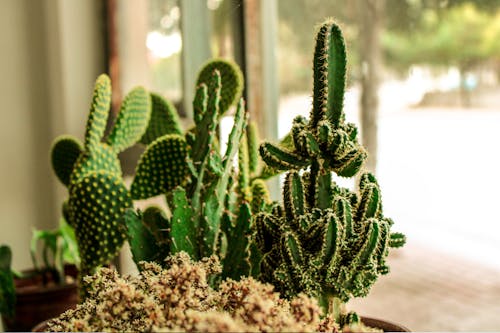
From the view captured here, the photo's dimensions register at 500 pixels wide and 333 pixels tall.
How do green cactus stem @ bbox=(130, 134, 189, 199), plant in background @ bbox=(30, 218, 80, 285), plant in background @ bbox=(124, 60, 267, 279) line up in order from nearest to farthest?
plant in background @ bbox=(124, 60, 267, 279), green cactus stem @ bbox=(130, 134, 189, 199), plant in background @ bbox=(30, 218, 80, 285)

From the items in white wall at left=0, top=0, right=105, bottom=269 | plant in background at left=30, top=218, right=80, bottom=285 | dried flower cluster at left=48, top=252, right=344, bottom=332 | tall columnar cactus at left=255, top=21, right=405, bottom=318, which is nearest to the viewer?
dried flower cluster at left=48, top=252, right=344, bottom=332

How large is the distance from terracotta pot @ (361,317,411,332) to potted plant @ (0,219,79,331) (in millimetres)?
806

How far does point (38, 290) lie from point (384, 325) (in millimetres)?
954

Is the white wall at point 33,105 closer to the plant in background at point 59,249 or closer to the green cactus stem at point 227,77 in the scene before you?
the plant in background at point 59,249

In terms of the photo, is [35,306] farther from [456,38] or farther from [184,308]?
[456,38]

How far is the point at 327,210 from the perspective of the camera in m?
0.77

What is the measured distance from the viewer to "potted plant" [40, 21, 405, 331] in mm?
620

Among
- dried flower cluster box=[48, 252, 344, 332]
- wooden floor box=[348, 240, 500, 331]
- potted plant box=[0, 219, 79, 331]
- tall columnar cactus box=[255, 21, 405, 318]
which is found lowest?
wooden floor box=[348, 240, 500, 331]

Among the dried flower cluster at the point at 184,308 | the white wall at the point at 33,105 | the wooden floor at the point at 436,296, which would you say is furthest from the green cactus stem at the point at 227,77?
the white wall at the point at 33,105

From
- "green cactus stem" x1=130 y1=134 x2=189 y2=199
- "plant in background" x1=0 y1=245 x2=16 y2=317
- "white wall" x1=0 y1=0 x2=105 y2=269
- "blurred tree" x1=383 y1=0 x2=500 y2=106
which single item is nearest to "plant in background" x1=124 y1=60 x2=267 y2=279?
"green cactus stem" x1=130 y1=134 x2=189 y2=199

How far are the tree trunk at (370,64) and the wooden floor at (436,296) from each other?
0.39 m

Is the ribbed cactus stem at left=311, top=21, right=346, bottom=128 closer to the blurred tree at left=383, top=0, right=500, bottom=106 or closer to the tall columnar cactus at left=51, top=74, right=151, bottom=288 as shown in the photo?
the tall columnar cactus at left=51, top=74, right=151, bottom=288

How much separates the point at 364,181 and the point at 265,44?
1109 millimetres

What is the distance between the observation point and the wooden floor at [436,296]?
64.9 inches
